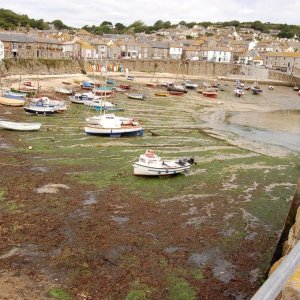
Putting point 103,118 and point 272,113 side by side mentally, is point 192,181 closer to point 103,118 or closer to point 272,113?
point 103,118

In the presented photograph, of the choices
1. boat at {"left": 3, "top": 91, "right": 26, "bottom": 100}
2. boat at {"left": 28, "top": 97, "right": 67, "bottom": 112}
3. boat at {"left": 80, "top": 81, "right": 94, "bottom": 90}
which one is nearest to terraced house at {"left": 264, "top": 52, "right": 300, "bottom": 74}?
boat at {"left": 80, "top": 81, "right": 94, "bottom": 90}

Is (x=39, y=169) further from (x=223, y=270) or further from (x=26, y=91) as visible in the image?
(x=26, y=91)

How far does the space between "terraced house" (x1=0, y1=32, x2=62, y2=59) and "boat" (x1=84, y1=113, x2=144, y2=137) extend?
55.8m

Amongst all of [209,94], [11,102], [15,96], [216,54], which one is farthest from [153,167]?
[216,54]

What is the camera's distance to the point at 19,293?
1198 centimetres

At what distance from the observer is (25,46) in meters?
87.8

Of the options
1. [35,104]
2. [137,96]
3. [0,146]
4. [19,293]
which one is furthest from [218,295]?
[137,96]

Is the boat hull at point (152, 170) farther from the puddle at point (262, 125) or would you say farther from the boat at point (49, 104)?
the boat at point (49, 104)

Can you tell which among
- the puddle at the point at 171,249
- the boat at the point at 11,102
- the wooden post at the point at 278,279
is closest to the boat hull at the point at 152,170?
the puddle at the point at 171,249

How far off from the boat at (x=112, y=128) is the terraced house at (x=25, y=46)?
55.8 metres

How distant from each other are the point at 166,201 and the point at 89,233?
5137 millimetres

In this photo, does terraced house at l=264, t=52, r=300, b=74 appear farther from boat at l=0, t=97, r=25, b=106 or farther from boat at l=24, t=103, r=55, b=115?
boat at l=24, t=103, r=55, b=115

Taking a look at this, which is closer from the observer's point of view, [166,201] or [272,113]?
[166,201]

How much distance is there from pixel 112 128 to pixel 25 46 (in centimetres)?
6133
